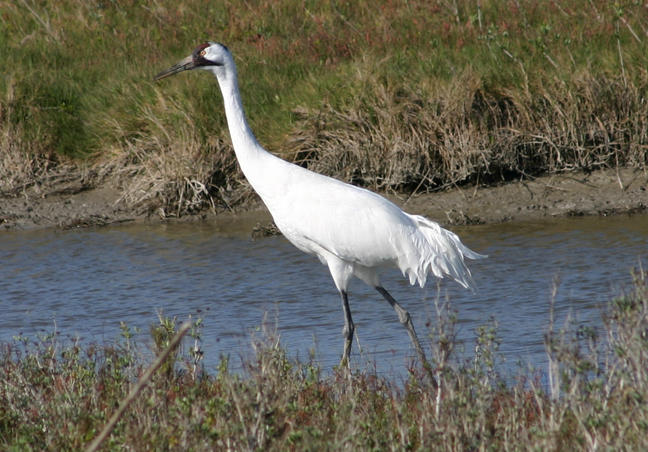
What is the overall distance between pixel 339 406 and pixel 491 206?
540 centimetres

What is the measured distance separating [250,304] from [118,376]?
302 centimetres

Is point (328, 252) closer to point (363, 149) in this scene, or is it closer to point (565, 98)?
point (363, 149)

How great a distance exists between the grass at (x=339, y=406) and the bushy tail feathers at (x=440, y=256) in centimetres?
126

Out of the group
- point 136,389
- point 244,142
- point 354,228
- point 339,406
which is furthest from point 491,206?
point 136,389

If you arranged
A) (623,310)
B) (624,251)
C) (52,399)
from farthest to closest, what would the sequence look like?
(624,251), (52,399), (623,310)

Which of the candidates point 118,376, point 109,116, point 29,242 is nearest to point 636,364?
point 118,376

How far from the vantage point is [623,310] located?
400 centimetres

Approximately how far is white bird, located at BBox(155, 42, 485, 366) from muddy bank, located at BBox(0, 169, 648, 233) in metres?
3.01

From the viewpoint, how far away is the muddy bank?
9.37 meters

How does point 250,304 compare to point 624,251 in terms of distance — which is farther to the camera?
point 624,251

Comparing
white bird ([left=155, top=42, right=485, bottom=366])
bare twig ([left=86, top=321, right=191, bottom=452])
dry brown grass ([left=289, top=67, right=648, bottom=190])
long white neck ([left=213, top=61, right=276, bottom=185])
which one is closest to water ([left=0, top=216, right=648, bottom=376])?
white bird ([left=155, top=42, right=485, bottom=366])

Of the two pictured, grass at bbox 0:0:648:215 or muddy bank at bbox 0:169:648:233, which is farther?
grass at bbox 0:0:648:215

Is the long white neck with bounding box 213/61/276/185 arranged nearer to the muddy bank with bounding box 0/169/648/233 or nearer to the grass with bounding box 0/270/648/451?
the grass with bounding box 0/270/648/451

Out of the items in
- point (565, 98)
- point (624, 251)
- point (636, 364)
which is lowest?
point (624, 251)
